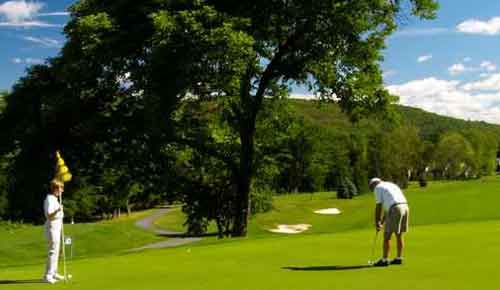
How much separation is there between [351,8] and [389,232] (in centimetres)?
1492

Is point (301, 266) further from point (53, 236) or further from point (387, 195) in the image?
point (53, 236)

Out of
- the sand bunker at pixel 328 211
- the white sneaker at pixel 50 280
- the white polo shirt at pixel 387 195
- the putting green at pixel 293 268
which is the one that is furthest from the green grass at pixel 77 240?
the white polo shirt at pixel 387 195

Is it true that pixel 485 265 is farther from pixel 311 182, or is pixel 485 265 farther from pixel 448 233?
pixel 311 182

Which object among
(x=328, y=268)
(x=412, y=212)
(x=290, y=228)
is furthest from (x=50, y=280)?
(x=290, y=228)

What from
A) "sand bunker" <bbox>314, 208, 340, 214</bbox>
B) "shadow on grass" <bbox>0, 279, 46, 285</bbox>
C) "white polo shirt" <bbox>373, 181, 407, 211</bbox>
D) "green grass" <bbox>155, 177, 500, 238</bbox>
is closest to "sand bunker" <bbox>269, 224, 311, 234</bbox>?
"green grass" <bbox>155, 177, 500, 238</bbox>

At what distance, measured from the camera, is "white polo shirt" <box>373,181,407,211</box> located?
43.9 feet

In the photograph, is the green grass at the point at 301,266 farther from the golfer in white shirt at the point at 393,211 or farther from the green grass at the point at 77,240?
the green grass at the point at 77,240

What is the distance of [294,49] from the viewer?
28.0 m

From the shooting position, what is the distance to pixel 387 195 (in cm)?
1348

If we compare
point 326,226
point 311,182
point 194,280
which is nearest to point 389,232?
point 194,280

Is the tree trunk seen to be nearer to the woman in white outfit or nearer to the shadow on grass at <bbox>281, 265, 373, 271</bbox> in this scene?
the shadow on grass at <bbox>281, 265, 373, 271</bbox>

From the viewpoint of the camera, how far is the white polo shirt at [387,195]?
1337cm

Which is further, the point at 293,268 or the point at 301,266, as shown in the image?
the point at 301,266

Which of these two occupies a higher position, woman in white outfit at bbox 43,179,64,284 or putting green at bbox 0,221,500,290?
woman in white outfit at bbox 43,179,64,284
